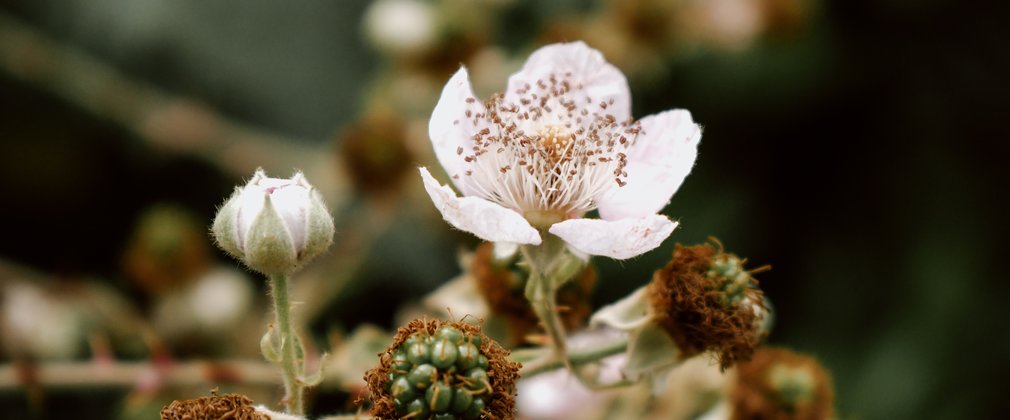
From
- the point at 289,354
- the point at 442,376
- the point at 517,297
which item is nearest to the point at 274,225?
the point at 289,354

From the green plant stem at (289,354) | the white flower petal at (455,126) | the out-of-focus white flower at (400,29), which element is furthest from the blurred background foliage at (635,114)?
the green plant stem at (289,354)

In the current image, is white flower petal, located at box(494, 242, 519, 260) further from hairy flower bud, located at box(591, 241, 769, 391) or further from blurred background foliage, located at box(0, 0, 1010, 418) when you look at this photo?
blurred background foliage, located at box(0, 0, 1010, 418)

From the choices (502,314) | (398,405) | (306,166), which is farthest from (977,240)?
(398,405)

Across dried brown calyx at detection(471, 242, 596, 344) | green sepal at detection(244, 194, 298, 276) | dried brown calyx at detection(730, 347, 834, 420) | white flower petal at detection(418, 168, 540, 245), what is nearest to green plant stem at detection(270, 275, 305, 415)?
green sepal at detection(244, 194, 298, 276)

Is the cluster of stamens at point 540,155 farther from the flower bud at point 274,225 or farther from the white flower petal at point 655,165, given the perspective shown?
the flower bud at point 274,225

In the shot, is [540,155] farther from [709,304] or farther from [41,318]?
[41,318]
